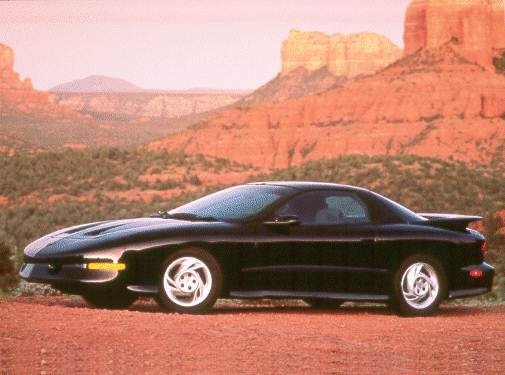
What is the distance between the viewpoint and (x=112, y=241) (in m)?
10.6

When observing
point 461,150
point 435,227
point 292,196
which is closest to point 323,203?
point 292,196

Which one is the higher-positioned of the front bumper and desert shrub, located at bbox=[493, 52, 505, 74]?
desert shrub, located at bbox=[493, 52, 505, 74]

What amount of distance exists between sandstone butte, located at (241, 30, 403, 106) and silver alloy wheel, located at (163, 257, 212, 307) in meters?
166

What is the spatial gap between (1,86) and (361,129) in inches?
3312

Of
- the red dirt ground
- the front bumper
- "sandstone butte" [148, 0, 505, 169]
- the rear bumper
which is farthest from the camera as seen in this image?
"sandstone butte" [148, 0, 505, 169]

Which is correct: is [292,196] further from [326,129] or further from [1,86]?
[1,86]

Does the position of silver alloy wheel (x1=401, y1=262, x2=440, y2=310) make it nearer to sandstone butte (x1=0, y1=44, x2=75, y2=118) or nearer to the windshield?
the windshield

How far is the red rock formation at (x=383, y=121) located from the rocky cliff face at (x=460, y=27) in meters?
1.49

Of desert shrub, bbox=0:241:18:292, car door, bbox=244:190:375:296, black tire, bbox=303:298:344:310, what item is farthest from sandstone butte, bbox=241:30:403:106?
car door, bbox=244:190:375:296

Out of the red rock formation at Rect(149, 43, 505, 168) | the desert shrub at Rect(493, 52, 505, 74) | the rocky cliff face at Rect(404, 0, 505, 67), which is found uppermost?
the rocky cliff face at Rect(404, 0, 505, 67)

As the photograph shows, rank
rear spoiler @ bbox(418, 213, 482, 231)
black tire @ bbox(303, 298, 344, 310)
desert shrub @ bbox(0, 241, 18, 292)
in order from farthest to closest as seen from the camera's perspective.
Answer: desert shrub @ bbox(0, 241, 18, 292) → black tire @ bbox(303, 298, 344, 310) → rear spoiler @ bbox(418, 213, 482, 231)

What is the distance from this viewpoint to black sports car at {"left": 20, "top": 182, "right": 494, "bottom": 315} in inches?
418

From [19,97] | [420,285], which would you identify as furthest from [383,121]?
[420,285]

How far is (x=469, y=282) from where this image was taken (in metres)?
12.1
